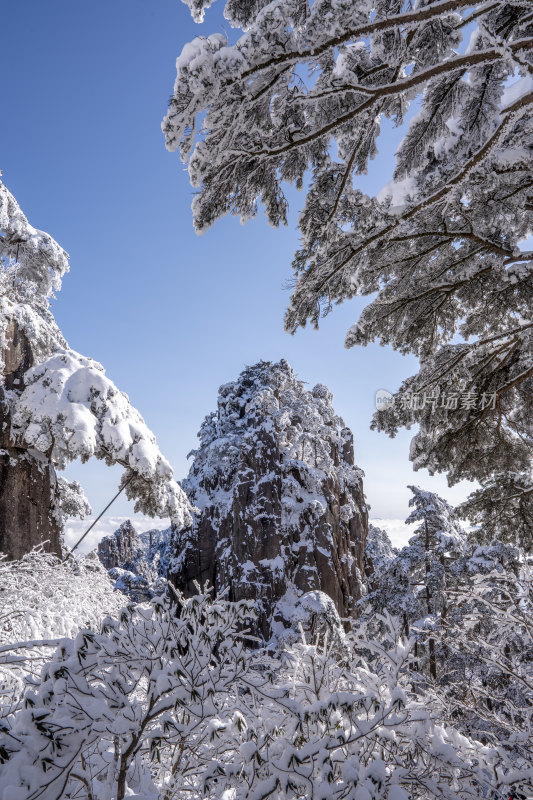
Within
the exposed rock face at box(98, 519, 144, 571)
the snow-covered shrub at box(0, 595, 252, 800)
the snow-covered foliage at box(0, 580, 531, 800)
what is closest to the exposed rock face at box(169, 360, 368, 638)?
the snow-covered foliage at box(0, 580, 531, 800)

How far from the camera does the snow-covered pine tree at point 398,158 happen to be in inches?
119

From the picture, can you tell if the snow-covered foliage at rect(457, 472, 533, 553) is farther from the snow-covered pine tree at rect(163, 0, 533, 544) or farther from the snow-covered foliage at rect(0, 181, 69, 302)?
the snow-covered foliage at rect(0, 181, 69, 302)

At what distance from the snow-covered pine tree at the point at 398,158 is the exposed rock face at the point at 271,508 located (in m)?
13.0

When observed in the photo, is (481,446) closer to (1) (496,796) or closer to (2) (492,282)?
(2) (492,282)

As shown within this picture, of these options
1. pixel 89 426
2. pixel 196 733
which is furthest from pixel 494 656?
pixel 89 426

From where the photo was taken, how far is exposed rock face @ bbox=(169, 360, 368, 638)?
18172mm

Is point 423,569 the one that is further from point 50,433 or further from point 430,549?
point 50,433

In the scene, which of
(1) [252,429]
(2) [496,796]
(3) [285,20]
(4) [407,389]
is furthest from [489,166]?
(1) [252,429]

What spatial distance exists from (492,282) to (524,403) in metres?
2.19

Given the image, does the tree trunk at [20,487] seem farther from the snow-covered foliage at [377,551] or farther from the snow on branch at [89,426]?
the snow-covered foliage at [377,551]

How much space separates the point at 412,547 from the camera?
15.3 meters

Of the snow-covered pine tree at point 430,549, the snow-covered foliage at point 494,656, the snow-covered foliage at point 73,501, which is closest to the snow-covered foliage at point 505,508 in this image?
the snow-covered foliage at point 494,656

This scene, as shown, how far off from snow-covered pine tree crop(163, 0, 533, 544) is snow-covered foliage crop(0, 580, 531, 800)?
10.5 ft

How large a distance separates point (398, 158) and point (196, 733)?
4742 mm
